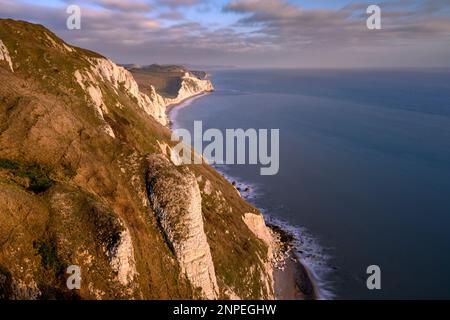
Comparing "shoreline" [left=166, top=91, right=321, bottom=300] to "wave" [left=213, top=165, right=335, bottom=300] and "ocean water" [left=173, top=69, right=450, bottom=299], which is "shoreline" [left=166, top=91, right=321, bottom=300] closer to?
"wave" [left=213, top=165, right=335, bottom=300]

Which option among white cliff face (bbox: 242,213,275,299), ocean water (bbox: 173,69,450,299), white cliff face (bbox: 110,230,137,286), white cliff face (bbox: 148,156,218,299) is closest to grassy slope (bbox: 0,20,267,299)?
white cliff face (bbox: 110,230,137,286)

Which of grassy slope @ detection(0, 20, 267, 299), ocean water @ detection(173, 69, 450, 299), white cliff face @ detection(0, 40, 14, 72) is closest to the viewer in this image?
grassy slope @ detection(0, 20, 267, 299)

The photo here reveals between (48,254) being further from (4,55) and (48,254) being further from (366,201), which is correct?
(366,201)

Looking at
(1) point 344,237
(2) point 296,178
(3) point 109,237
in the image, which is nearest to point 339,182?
(2) point 296,178

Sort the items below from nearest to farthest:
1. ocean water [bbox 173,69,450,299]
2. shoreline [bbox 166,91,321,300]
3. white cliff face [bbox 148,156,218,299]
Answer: white cliff face [bbox 148,156,218,299] → shoreline [bbox 166,91,321,300] → ocean water [bbox 173,69,450,299]

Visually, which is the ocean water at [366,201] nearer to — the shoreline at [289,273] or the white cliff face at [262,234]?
the shoreline at [289,273]

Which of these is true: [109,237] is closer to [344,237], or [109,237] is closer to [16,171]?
[16,171]

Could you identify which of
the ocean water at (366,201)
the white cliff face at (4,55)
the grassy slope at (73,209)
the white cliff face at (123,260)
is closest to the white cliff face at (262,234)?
the grassy slope at (73,209)
